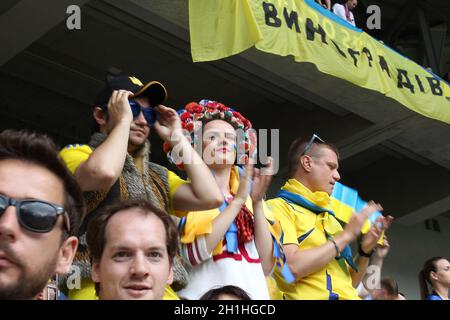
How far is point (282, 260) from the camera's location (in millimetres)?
3541

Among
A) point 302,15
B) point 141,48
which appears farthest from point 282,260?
point 141,48

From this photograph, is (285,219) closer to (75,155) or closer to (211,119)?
(211,119)

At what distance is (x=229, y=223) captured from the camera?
3.18 m

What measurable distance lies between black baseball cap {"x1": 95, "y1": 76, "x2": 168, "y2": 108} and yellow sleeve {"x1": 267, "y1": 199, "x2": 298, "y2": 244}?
2.92 ft

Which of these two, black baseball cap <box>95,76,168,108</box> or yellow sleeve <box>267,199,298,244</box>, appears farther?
yellow sleeve <box>267,199,298,244</box>

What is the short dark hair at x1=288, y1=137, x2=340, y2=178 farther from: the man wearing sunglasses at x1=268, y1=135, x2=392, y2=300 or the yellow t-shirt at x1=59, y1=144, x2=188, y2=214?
the yellow t-shirt at x1=59, y1=144, x2=188, y2=214

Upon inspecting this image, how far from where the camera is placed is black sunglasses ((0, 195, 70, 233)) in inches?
70.5

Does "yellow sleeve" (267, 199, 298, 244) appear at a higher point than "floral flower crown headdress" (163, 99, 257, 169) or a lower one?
lower

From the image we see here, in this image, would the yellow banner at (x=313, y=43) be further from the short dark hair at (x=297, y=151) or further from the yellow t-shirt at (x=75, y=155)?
the yellow t-shirt at (x=75, y=155)

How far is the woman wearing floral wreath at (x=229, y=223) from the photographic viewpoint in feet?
10.3

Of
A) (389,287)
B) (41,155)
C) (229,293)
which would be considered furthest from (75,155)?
(389,287)

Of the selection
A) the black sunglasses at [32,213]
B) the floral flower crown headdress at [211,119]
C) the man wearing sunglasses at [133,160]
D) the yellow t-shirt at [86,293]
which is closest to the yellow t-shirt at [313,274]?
the floral flower crown headdress at [211,119]

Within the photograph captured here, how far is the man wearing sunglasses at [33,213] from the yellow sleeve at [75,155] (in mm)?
851

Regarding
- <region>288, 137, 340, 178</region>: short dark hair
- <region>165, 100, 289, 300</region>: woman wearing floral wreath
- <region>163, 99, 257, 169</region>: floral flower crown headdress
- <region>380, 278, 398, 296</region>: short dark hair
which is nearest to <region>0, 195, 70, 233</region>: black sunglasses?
<region>165, 100, 289, 300</region>: woman wearing floral wreath
